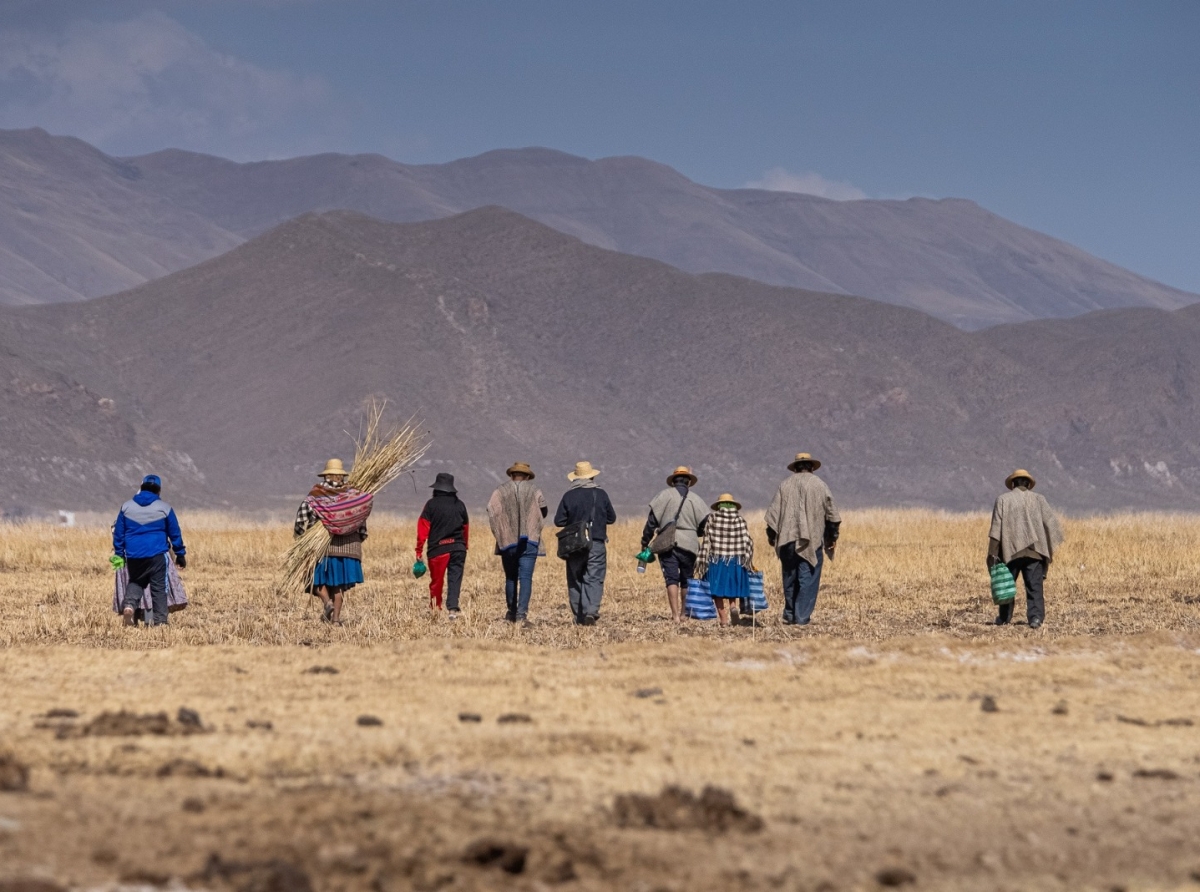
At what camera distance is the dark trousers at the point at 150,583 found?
50.9 feet

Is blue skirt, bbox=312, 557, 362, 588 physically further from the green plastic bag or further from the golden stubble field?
the green plastic bag

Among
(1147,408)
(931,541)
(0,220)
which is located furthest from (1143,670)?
(0,220)

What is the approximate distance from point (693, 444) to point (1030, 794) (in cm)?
9081

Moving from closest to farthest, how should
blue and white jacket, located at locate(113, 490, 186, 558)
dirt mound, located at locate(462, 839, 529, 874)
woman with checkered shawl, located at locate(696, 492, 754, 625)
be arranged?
dirt mound, located at locate(462, 839, 529, 874) < blue and white jacket, located at locate(113, 490, 186, 558) < woman with checkered shawl, located at locate(696, 492, 754, 625)

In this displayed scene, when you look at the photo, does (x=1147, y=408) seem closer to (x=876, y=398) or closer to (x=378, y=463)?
(x=876, y=398)

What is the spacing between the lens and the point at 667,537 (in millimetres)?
17047

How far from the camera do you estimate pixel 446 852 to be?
6594 mm

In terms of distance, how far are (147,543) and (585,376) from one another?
92.1 m

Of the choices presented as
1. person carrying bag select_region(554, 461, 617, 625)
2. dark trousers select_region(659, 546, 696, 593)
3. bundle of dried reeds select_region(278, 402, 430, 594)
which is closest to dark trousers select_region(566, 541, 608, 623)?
person carrying bag select_region(554, 461, 617, 625)

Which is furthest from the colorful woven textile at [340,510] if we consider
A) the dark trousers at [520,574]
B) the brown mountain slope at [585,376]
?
the brown mountain slope at [585,376]

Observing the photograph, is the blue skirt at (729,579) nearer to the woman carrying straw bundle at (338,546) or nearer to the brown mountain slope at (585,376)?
the woman carrying straw bundle at (338,546)

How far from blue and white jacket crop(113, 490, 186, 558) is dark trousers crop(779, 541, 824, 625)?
562 centimetres

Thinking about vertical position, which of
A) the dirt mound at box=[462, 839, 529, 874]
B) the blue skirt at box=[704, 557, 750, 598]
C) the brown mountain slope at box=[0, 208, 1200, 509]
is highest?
the brown mountain slope at box=[0, 208, 1200, 509]

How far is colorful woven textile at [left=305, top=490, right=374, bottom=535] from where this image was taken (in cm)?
1666
